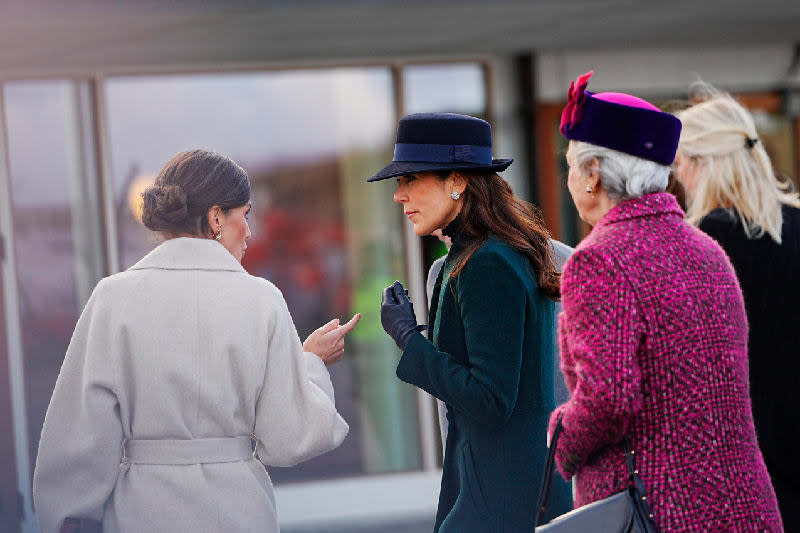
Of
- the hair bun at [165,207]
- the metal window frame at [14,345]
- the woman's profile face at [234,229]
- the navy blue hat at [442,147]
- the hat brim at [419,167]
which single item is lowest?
the metal window frame at [14,345]

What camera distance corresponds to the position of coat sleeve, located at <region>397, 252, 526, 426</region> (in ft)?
7.10

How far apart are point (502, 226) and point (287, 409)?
651mm

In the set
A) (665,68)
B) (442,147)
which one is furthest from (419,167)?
(665,68)

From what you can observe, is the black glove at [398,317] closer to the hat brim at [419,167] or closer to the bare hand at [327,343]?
the bare hand at [327,343]

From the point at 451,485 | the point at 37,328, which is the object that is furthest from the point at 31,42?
the point at 451,485

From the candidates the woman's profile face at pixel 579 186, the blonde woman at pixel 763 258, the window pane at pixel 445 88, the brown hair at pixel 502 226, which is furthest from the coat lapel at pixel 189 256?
the window pane at pixel 445 88

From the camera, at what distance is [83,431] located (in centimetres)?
222

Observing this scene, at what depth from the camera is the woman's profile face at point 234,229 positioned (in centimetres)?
238

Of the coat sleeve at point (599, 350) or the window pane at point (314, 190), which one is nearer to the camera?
the coat sleeve at point (599, 350)

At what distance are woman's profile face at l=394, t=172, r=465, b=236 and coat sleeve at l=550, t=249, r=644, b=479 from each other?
58cm

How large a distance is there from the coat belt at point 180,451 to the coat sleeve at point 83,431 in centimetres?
5

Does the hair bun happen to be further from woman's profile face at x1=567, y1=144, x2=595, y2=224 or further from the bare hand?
woman's profile face at x1=567, y1=144, x2=595, y2=224

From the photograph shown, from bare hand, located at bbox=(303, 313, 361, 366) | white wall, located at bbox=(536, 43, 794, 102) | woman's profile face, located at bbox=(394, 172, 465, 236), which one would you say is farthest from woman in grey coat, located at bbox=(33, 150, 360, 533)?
white wall, located at bbox=(536, 43, 794, 102)

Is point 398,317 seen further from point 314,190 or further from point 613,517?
point 314,190
